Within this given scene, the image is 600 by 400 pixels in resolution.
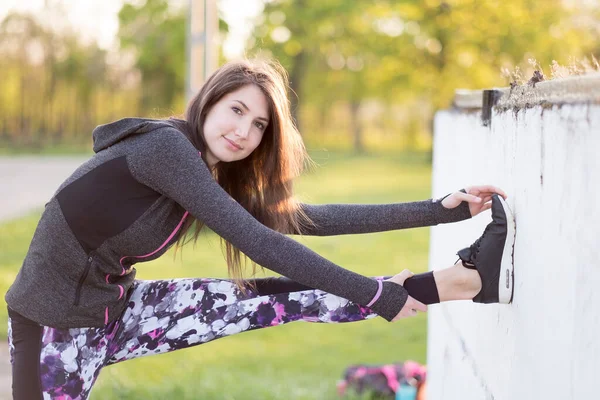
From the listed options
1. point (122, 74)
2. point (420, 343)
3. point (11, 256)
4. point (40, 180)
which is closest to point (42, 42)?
point (122, 74)

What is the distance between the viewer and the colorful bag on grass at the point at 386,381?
434 centimetres

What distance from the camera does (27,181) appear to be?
659 inches

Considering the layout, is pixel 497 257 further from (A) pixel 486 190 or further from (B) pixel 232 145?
(B) pixel 232 145

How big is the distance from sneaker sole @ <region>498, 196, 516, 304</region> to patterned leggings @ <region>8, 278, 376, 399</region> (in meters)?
0.43

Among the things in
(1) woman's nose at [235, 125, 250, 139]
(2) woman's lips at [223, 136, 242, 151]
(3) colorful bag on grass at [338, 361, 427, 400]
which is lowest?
(3) colorful bag on grass at [338, 361, 427, 400]

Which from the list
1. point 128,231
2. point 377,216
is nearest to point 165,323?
point 128,231

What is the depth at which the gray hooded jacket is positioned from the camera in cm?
236

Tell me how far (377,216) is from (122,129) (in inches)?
37.3

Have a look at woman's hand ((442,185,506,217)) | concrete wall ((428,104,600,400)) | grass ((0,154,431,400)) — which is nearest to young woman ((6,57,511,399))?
woman's hand ((442,185,506,217))

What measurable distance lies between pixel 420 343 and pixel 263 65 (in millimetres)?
4613

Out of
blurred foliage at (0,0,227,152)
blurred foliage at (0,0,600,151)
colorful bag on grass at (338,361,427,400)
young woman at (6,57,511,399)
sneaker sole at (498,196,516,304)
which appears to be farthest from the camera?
blurred foliage at (0,0,227,152)

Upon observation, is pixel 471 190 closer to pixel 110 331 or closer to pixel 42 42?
pixel 110 331

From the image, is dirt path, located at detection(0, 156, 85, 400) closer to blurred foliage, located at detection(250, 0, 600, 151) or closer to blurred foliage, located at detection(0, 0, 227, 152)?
blurred foliage, located at detection(0, 0, 227, 152)

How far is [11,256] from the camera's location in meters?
9.16
